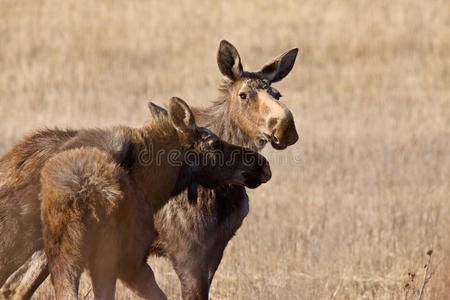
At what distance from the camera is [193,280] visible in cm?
768

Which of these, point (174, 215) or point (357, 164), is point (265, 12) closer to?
point (357, 164)

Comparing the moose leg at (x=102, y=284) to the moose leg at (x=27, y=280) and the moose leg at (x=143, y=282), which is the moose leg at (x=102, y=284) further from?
the moose leg at (x=27, y=280)

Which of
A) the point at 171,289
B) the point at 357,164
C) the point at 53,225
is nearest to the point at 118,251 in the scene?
the point at 53,225

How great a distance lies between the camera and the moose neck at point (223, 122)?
8.21 meters

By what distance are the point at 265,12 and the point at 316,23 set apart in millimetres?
1671


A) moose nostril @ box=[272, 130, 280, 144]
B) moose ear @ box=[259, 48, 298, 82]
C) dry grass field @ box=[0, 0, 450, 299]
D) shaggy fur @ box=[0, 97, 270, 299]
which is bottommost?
dry grass field @ box=[0, 0, 450, 299]

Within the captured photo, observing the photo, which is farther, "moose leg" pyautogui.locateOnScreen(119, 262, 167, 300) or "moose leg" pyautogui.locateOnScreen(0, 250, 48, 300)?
"moose leg" pyautogui.locateOnScreen(0, 250, 48, 300)

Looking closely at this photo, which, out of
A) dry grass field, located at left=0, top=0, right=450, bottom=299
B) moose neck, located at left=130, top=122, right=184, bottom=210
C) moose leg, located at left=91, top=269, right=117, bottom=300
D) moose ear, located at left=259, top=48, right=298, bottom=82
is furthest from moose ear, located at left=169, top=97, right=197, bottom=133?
dry grass field, located at left=0, top=0, right=450, bottom=299

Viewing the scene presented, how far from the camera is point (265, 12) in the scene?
2552 centimetres

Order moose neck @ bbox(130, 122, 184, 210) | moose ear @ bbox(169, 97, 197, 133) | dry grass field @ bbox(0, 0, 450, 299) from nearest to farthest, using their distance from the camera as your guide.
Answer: moose ear @ bbox(169, 97, 197, 133)
moose neck @ bbox(130, 122, 184, 210)
dry grass field @ bbox(0, 0, 450, 299)

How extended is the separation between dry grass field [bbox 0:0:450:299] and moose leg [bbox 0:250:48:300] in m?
0.91

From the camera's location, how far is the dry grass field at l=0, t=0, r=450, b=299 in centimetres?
1041

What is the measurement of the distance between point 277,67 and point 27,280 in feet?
10.00

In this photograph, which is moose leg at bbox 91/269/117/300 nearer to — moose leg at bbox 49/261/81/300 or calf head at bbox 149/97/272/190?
moose leg at bbox 49/261/81/300
